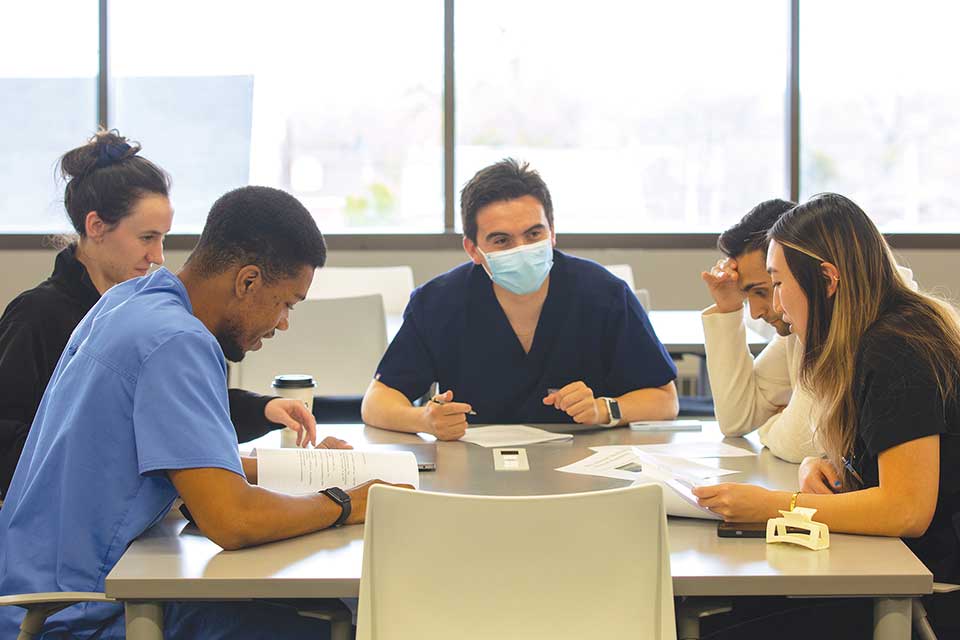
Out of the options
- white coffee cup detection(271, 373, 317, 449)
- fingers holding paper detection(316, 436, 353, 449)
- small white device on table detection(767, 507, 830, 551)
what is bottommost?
small white device on table detection(767, 507, 830, 551)

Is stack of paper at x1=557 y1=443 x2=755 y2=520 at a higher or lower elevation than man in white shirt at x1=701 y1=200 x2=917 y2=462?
lower

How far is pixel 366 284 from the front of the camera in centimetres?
452

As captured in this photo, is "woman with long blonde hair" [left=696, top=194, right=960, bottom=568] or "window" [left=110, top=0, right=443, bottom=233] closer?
"woman with long blonde hair" [left=696, top=194, right=960, bottom=568]

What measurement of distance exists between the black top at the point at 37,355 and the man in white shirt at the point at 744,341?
101 cm

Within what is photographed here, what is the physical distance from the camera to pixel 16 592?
1598mm

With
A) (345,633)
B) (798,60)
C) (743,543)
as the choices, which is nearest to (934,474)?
(743,543)

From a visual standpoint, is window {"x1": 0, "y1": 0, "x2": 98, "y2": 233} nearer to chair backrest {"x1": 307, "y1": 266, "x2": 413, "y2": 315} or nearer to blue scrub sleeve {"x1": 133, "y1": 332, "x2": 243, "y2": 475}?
chair backrest {"x1": 307, "y1": 266, "x2": 413, "y2": 315}

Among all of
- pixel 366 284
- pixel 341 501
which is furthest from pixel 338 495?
pixel 366 284

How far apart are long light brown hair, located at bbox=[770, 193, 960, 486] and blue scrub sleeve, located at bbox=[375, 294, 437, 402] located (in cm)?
111

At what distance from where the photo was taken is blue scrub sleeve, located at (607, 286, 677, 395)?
264 centimetres

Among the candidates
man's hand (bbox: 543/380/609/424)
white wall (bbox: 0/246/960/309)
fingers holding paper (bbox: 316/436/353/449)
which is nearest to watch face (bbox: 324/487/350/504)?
fingers holding paper (bbox: 316/436/353/449)

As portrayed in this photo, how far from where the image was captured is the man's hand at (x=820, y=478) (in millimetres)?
1854

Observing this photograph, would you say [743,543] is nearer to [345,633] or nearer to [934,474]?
[934,474]

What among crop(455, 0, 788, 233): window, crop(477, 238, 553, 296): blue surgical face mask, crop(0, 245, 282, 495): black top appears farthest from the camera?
crop(455, 0, 788, 233): window
